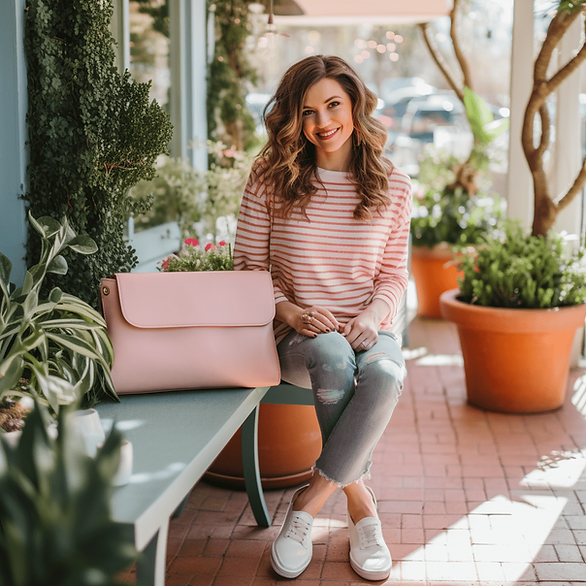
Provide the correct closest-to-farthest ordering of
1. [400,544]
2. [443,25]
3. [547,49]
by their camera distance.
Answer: [400,544] < [547,49] < [443,25]

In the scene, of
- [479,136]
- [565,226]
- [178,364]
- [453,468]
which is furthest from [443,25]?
[178,364]

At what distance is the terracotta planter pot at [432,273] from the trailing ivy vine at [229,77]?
6.03 ft

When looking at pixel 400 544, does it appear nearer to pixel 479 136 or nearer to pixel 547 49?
pixel 547 49

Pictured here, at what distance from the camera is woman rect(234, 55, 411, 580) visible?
2.20 meters

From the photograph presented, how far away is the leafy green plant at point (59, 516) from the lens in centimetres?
93

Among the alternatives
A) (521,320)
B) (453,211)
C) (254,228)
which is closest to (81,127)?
(254,228)

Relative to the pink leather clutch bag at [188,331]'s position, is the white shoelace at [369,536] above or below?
below

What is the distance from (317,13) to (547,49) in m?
1.91

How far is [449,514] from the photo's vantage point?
8.36 feet

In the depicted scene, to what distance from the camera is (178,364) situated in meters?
1.97

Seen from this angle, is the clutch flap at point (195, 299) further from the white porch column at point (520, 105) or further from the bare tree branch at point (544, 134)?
the white porch column at point (520, 105)

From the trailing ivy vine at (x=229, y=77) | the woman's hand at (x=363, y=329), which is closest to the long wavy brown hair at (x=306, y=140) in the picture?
the woman's hand at (x=363, y=329)

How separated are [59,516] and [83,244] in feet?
3.47

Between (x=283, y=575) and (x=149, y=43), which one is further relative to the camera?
(x=149, y=43)
